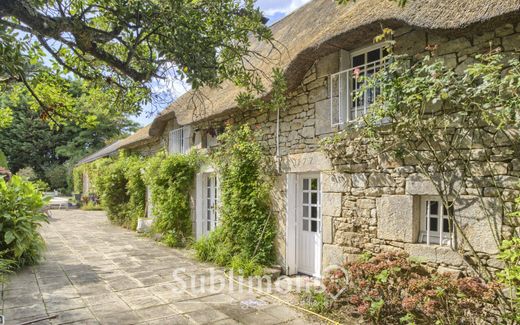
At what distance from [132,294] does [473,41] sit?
6.02 metres

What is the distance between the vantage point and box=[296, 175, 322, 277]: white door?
6.56 m

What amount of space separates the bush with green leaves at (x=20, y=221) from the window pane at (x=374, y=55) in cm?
706

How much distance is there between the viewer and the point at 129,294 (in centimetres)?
563

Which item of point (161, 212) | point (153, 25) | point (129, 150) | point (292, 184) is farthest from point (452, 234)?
point (129, 150)

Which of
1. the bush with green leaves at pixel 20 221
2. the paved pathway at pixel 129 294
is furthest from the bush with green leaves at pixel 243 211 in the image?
the bush with green leaves at pixel 20 221

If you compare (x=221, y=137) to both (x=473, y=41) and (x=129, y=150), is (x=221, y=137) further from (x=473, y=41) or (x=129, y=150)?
(x=129, y=150)

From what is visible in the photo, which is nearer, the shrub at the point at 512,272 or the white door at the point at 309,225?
the shrub at the point at 512,272

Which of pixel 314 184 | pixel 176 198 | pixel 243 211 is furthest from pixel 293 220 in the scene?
pixel 176 198

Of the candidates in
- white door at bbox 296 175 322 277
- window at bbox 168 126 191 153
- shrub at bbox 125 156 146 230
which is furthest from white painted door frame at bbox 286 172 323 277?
shrub at bbox 125 156 146 230

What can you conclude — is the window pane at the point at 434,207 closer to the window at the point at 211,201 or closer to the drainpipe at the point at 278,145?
the drainpipe at the point at 278,145

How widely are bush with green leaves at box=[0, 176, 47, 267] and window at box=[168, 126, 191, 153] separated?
3919mm

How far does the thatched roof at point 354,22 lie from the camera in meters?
3.96

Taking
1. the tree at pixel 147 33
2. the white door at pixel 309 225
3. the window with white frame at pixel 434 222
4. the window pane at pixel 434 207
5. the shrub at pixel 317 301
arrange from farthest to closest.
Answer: the white door at pixel 309 225 < the shrub at pixel 317 301 < the window pane at pixel 434 207 < the window with white frame at pixel 434 222 < the tree at pixel 147 33

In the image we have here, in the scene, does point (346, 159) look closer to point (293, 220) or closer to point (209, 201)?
point (293, 220)
